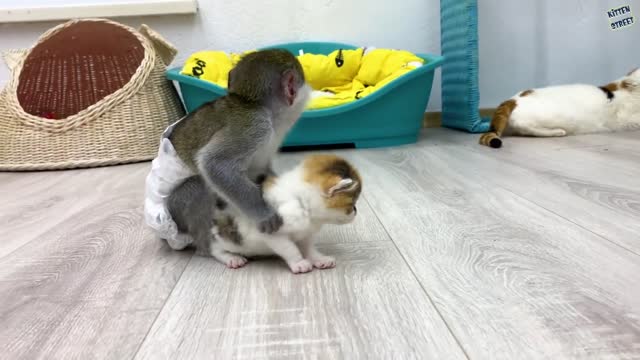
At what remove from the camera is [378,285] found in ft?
2.45

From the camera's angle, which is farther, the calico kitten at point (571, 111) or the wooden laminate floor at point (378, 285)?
the calico kitten at point (571, 111)

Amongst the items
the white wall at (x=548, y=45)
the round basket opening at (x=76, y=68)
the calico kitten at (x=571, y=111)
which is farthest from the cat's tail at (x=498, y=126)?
the round basket opening at (x=76, y=68)

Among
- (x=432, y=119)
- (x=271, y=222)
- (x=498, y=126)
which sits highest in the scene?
(x=271, y=222)

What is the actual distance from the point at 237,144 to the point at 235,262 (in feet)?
0.69

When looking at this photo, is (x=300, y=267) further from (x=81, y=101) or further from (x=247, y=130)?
(x=81, y=101)

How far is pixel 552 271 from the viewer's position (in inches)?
29.5

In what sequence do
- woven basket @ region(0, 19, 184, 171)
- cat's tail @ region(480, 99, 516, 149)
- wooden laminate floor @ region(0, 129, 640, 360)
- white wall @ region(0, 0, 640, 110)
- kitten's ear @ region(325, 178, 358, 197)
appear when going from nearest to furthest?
wooden laminate floor @ region(0, 129, 640, 360), kitten's ear @ region(325, 178, 358, 197), cat's tail @ region(480, 99, 516, 149), woven basket @ region(0, 19, 184, 171), white wall @ region(0, 0, 640, 110)

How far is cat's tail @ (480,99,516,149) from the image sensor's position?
74.8 inches

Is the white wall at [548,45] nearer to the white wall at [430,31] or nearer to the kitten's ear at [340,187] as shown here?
the white wall at [430,31]

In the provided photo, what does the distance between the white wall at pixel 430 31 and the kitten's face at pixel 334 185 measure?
75.2 inches

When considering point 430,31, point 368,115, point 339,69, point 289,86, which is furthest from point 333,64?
point 289,86

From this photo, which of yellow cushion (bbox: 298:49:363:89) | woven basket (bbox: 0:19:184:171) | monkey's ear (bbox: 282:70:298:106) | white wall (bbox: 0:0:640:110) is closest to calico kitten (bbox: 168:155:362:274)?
monkey's ear (bbox: 282:70:298:106)

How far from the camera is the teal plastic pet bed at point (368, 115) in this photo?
1988 millimetres

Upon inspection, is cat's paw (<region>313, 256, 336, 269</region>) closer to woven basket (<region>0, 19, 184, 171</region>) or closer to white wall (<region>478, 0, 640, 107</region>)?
woven basket (<region>0, 19, 184, 171</region>)
